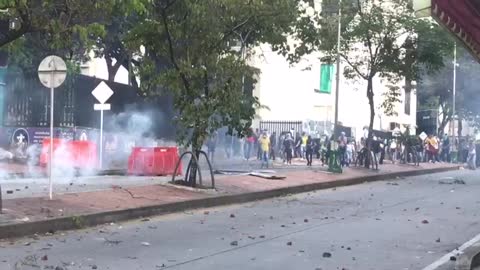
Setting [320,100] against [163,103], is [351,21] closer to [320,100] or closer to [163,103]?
[163,103]

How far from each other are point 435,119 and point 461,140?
19.5m

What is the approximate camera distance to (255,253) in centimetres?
871

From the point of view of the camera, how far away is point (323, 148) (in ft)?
105

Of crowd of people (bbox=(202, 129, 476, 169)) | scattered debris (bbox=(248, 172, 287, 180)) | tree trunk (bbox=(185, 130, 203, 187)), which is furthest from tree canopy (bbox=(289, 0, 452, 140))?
tree trunk (bbox=(185, 130, 203, 187))

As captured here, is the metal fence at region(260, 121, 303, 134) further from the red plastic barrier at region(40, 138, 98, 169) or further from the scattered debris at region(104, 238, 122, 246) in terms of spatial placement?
the scattered debris at region(104, 238, 122, 246)

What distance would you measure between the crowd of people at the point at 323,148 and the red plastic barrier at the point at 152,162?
648 cm

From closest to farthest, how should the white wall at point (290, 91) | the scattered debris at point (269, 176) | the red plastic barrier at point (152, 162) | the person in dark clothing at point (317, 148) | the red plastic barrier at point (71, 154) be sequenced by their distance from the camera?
the scattered debris at point (269, 176) < the red plastic barrier at point (71, 154) < the red plastic barrier at point (152, 162) < the person in dark clothing at point (317, 148) < the white wall at point (290, 91)

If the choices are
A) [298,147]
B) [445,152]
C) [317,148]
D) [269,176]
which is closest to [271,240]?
[269,176]

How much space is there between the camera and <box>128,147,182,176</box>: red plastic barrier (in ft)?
67.7

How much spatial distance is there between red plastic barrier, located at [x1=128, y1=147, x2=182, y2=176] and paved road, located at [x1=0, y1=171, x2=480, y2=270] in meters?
6.14

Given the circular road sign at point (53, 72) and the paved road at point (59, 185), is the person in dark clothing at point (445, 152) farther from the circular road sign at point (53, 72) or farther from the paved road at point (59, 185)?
the circular road sign at point (53, 72)

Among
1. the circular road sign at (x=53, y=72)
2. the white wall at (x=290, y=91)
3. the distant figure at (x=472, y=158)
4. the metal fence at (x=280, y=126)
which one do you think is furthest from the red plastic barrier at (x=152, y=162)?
the distant figure at (x=472, y=158)

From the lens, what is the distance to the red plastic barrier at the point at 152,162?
67.7ft

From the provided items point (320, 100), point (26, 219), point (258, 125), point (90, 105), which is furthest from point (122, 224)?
point (320, 100)
